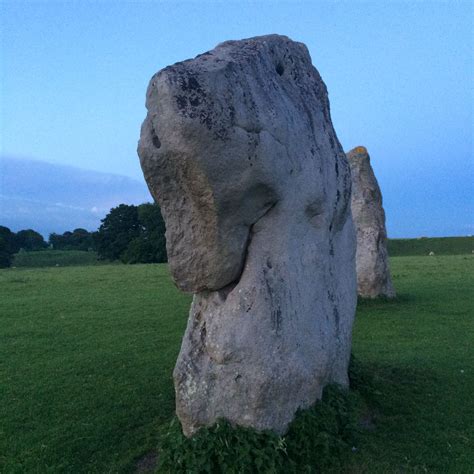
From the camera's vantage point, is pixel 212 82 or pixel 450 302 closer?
pixel 212 82

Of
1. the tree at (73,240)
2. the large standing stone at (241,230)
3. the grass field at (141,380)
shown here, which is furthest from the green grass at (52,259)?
the large standing stone at (241,230)

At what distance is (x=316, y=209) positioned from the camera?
6.28 m

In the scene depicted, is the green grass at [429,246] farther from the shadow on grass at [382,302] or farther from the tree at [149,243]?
the shadow on grass at [382,302]

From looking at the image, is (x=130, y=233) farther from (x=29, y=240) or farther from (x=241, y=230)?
(x=241, y=230)

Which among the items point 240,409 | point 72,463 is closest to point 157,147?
point 240,409

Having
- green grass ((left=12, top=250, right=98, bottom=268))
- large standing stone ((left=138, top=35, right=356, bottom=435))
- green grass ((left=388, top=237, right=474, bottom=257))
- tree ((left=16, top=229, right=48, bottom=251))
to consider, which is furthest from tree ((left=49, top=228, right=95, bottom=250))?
large standing stone ((left=138, top=35, right=356, bottom=435))

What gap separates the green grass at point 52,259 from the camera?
144 feet

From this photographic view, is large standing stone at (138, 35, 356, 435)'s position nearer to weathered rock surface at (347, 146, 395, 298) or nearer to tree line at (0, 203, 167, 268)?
weathered rock surface at (347, 146, 395, 298)

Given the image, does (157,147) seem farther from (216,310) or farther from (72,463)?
(72,463)

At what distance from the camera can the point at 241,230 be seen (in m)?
5.55

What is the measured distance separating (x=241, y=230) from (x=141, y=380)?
4.28m

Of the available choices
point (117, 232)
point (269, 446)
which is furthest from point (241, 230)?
point (117, 232)

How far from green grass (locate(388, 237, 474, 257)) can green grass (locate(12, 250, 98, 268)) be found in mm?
24948

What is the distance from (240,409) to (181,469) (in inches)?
31.9
